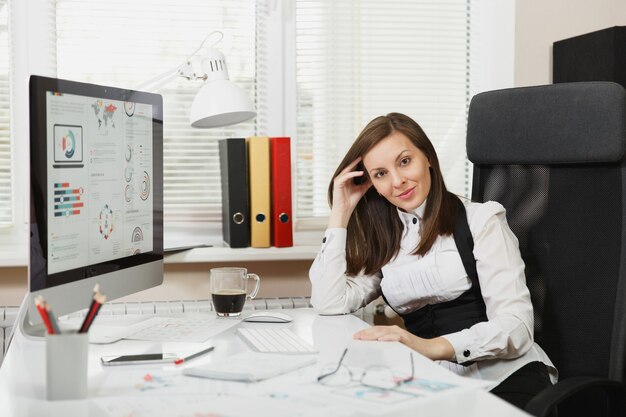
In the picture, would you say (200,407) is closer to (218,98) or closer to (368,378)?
(368,378)

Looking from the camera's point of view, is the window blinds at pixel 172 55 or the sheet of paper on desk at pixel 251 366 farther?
the window blinds at pixel 172 55

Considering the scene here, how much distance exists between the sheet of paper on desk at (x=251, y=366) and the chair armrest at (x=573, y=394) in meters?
0.39

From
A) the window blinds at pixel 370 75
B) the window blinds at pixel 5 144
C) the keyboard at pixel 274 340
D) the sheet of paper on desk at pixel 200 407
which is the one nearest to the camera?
the sheet of paper on desk at pixel 200 407

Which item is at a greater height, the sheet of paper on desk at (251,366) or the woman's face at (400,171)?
the woman's face at (400,171)

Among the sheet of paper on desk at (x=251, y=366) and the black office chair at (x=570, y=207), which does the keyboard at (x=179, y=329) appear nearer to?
the sheet of paper on desk at (x=251, y=366)

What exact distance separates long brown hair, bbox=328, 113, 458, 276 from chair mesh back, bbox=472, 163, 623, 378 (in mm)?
188

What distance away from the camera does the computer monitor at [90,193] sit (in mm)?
1396

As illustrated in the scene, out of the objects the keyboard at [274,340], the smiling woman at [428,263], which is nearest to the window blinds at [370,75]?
the smiling woman at [428,263]

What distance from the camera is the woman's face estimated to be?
193 centimetres

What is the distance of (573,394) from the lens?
1.37 meters

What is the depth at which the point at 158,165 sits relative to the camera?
181 cm

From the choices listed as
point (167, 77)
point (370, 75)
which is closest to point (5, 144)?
point (167, 77)

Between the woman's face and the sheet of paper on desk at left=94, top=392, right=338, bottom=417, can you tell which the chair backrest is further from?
the sheet of paper on desk at left=94, top=392, right=338, bottom=417

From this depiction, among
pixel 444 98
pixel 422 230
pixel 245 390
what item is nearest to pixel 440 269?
pixel 422 230
